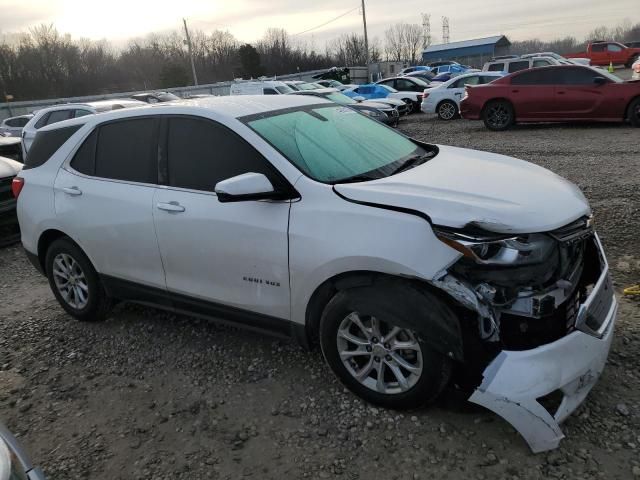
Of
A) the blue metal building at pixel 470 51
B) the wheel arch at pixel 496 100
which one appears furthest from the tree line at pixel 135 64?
the wheel arch at pixel 496 100

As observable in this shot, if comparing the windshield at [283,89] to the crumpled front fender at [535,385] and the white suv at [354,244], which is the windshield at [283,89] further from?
the crumpled front fender at [535,385]

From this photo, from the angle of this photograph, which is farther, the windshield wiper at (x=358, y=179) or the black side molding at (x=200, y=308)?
the black side molding at (x=200, y=308)

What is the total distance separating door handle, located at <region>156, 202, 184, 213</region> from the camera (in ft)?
10.9

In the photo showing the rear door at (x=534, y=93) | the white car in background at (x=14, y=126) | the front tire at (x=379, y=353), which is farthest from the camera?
the white car in background at (x=14, y=126)

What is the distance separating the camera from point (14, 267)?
605cm

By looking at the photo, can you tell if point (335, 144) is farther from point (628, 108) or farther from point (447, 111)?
point (447, 111)

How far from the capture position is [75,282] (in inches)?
167

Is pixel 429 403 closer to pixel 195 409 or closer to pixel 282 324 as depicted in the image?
pixel 282 324

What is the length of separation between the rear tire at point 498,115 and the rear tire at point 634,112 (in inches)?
98.8

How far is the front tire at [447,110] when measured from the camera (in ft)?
Answer: 53.5

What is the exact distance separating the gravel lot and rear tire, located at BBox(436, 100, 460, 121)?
1261 centimetres

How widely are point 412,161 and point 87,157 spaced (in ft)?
8.12

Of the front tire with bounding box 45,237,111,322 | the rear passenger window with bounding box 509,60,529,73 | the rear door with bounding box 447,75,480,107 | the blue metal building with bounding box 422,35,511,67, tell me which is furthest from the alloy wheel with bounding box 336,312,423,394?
the blue metal building with bounding box 422,35,511,67

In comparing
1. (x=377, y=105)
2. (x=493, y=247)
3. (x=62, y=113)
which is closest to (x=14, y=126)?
(x=62, y=113)
